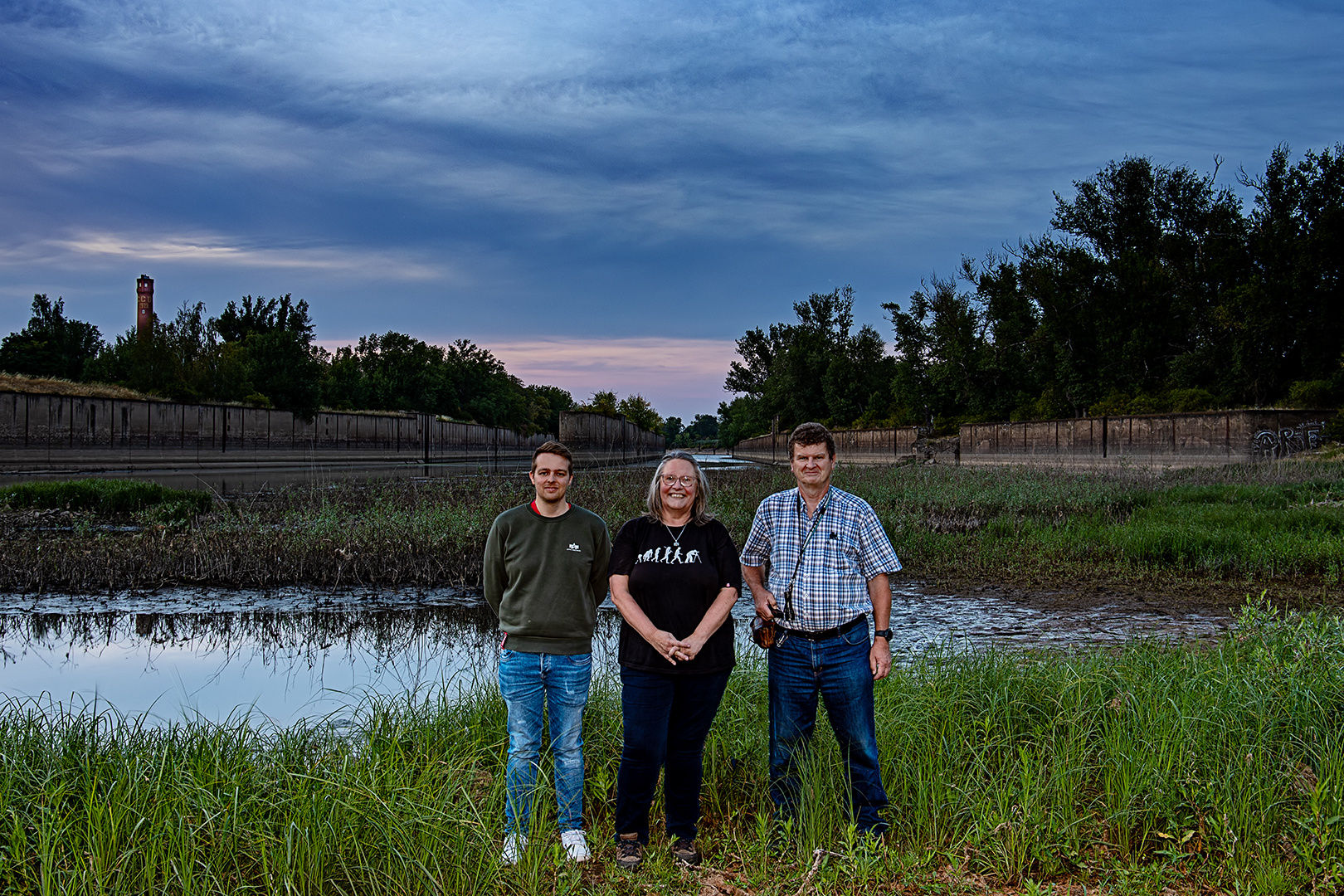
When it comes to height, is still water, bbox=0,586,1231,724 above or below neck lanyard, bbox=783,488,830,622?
below

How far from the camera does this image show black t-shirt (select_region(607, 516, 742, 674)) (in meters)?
3.61

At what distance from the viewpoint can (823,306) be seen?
93.6 m

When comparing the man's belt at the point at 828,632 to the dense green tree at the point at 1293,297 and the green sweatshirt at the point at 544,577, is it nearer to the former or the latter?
the green sweatshirt at the point at 544,577

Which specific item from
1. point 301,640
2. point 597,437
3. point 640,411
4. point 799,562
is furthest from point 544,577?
point 640,411

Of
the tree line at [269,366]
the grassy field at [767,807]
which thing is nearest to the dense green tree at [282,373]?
the tree line at [269,366]

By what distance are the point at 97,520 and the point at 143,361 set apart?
39277 millimetres

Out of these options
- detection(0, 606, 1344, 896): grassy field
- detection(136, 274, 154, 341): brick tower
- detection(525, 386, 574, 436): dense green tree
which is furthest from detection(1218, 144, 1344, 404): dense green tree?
detection(525, 386, 574, 436): dense green tree

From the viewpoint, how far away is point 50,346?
64500 mm

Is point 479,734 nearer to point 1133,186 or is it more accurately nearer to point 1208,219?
point 1208,219

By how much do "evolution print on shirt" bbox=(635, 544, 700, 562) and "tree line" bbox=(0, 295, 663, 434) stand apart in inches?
2123

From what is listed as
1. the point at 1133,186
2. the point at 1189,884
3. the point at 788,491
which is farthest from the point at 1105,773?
the point at 1133,186

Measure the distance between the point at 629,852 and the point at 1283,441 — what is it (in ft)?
97.3

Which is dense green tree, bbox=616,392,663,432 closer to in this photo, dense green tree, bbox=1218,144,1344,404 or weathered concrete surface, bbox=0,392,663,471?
weathered concrete surface, bbox=0,392,663,471

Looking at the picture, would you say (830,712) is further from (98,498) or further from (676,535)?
(98,498)
